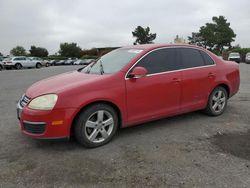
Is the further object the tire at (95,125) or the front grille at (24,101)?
the front grille at (24,101)

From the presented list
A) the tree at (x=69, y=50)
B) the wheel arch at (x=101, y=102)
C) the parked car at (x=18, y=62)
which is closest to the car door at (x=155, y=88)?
the wheel arch at (x=101, y=102)

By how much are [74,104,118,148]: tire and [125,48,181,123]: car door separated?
1.18 ft

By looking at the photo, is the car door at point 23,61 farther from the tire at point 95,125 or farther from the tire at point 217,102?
the tire at point 95,125

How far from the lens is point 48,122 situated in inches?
149

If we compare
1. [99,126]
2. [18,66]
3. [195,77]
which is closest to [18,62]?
[18,66]

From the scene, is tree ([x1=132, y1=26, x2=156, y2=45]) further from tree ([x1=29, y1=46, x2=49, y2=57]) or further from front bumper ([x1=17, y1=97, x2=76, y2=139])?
front bumper ([x1=17, y1=97, x2=76, y2=139])

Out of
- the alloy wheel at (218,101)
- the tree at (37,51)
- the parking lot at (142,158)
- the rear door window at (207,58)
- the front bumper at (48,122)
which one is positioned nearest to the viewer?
the parking lot at (142,158)

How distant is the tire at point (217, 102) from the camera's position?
5.57 m

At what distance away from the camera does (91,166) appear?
349cm

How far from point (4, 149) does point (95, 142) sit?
1.40 metres

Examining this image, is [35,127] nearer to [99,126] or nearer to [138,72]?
[99,126]

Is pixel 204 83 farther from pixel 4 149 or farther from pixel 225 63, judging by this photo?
pixel 4 149

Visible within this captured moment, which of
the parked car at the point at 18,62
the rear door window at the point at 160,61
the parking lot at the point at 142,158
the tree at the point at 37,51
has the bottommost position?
the parking lot at the point at 142,158

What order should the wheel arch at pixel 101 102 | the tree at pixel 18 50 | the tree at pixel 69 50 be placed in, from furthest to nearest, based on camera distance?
the tree at pixel 18 50
the tree at pixel 69 50
the wheel arch at pixel 101 102
